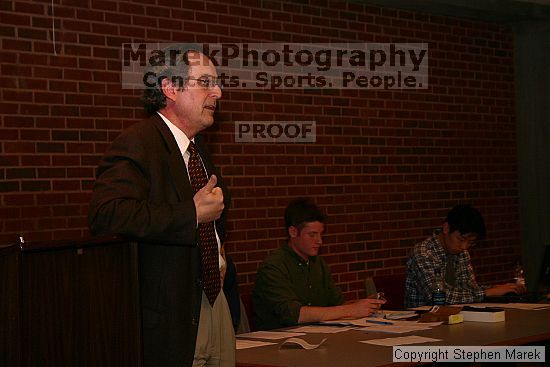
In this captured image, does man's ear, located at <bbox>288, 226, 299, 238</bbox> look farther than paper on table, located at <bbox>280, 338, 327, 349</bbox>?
Yes

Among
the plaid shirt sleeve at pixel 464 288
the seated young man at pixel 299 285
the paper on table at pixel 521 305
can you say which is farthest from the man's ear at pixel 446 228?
the seated young man at pixel 299 285

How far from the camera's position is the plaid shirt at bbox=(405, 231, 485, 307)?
5.45 metres

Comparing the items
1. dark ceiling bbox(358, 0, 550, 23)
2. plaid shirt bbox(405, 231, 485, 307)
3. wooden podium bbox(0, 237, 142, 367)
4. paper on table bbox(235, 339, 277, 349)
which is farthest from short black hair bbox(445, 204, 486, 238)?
wooden podium bbox(0, 237, 142, 367)

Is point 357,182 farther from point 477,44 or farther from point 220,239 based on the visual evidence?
point 220,239

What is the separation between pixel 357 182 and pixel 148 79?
4190 mm

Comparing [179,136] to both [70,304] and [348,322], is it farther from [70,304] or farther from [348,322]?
[348,322]

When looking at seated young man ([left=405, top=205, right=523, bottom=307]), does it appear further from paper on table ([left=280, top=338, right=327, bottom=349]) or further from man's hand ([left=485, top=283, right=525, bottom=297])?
paper on table ([left=280, top=338, right=327, bottom=349])

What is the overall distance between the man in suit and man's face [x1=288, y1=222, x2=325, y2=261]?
2.36m

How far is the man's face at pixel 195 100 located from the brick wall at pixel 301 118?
2.40 m

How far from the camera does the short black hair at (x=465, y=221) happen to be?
5.52 meters

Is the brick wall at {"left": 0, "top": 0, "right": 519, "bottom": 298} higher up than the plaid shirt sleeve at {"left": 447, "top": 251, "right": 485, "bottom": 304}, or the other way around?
the brick wall at {"left": 0, "top": 0, "right": 519, "bottom": 298}

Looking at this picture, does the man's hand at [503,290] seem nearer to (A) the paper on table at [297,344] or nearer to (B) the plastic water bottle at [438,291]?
(B) the plastic water bottle at [438,291]

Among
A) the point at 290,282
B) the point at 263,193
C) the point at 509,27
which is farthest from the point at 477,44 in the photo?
the point at 290,282

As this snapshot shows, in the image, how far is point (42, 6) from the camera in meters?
4.99
